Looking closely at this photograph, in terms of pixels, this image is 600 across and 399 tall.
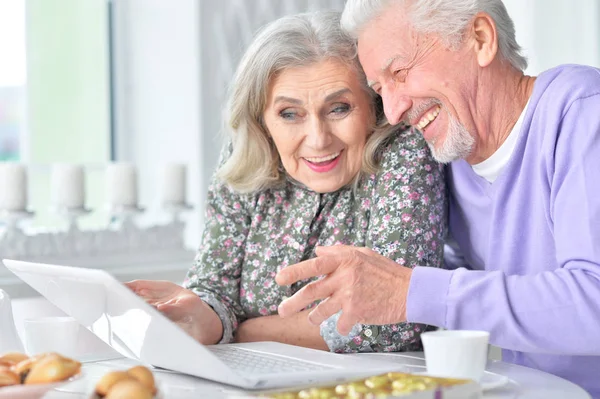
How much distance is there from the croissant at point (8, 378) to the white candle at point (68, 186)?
7.64ft

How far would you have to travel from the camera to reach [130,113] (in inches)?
164

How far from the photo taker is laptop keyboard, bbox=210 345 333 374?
1.28m

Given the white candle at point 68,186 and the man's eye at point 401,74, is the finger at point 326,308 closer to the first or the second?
the man's eye at point 401,74

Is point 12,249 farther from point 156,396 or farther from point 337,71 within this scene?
point 156,396

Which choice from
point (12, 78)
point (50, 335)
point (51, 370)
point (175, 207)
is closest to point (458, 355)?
point (51, 370)

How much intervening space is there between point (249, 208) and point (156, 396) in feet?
3.53

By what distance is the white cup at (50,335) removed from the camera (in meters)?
1.42

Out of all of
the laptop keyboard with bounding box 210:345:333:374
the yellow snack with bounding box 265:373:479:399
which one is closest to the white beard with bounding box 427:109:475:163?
the laptop keyboard with bounding box 210:345:333:374

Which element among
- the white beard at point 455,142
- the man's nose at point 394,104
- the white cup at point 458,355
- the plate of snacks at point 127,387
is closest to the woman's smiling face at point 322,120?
the man's nose at point 394,104

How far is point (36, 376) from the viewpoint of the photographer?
922 mm

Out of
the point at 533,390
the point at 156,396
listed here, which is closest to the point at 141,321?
the point at 156,396

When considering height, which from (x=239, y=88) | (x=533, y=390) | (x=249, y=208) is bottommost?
(x=533, y=390)

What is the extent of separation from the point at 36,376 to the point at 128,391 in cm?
11

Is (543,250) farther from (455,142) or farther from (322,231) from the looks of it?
(322,231)
